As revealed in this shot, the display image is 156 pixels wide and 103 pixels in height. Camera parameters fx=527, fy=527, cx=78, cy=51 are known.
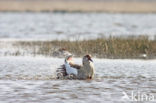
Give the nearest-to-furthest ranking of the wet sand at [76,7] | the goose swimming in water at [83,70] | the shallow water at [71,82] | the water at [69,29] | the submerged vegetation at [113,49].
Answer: the shallow water at [71,82] < the goose swimming in water at [83,70] < the submerged vegetation at [113,49] < the water at [69,29] < the wet sand at [76,7]

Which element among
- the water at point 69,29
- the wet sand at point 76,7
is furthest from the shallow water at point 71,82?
the wet sand at point 76,7

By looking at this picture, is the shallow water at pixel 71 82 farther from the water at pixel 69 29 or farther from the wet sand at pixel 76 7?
the wet sand at pixel 76 7

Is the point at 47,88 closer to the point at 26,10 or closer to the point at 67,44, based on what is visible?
the point at 67,44

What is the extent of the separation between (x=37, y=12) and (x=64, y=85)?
74.2 metres

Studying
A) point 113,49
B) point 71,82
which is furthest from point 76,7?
point 71,82

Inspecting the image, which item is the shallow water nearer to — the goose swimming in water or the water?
the goose swimming in water

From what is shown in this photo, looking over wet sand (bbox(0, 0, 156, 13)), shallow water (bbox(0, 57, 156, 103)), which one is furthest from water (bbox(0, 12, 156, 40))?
wet sand (bbox(0, 0, 156, 13))

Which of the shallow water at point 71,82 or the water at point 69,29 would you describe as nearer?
the shallow water at point 71,82

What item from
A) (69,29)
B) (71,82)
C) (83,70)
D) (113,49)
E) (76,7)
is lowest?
(71,82)

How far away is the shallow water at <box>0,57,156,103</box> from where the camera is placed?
13.1m

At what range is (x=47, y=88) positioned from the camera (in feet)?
47.6

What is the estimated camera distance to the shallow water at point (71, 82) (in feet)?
43.1

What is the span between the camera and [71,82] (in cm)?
1572

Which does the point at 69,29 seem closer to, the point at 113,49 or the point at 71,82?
the point at 113,49
